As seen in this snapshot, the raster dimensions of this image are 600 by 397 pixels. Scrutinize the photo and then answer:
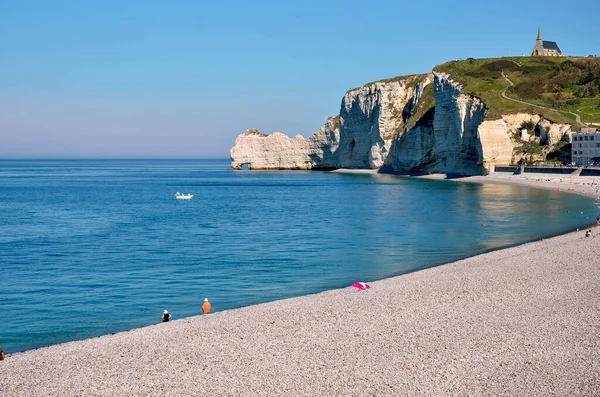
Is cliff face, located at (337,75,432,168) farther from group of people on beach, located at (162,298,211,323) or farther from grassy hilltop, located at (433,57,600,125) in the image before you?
group of people on beach, located at (162,298,211,323)

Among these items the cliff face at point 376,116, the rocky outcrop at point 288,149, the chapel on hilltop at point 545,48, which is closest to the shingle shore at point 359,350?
the cliff face at point 376,116

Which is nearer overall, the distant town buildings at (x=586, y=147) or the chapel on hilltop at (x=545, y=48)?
the distant town buildings at (x=586, y=147)

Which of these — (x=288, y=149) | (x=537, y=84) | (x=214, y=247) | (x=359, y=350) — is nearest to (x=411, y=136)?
(x=537, y=84)

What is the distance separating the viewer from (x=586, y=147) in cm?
8662

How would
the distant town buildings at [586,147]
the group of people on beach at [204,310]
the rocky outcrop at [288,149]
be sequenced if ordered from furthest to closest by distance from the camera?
the rocky outcrop at [288,149] → the distant town buildings at [586,147] → the group of people on beach at [204,310]

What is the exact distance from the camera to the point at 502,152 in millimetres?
99250

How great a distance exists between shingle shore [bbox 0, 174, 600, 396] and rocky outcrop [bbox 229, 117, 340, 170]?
5466 inches

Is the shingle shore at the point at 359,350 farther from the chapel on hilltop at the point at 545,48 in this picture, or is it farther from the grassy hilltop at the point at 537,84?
the chapel on hilltop at the point at 545,48

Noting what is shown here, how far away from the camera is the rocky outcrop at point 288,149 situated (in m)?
163

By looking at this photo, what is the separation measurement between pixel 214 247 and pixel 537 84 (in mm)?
99019

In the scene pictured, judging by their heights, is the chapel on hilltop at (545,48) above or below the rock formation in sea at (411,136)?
above

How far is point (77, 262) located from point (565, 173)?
243ft

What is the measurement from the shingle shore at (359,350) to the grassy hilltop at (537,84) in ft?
272

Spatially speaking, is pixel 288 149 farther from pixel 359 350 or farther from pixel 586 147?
pixel 359 350
